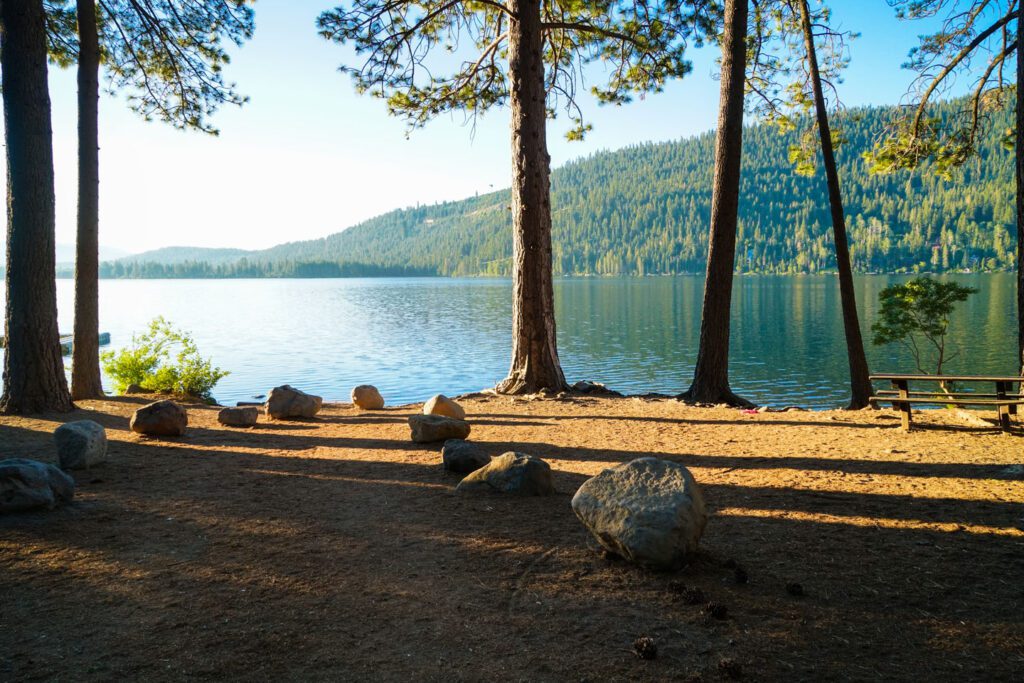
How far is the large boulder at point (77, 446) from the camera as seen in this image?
620 centimetres

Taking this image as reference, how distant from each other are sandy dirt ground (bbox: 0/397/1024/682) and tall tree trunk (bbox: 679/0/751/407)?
4204mm

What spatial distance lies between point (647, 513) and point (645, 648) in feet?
3.26

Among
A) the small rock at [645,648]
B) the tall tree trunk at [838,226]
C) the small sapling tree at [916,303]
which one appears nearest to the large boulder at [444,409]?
the small rock at [645,648]

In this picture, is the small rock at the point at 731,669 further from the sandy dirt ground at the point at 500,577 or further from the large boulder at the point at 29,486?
the large boulder at the point at 29,486

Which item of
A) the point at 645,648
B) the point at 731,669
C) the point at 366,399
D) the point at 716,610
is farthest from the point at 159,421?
the point at 731,669

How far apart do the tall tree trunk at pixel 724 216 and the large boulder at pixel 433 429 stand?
481 centimetres

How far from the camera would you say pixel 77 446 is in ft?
20.3

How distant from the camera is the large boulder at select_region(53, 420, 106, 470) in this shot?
6.20 meters

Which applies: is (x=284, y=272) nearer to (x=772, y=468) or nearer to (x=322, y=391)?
(x=322, y=391)

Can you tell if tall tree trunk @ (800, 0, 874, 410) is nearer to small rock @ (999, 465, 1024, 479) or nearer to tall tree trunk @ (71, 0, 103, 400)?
small rock @ (999, 465, 1024, 479)

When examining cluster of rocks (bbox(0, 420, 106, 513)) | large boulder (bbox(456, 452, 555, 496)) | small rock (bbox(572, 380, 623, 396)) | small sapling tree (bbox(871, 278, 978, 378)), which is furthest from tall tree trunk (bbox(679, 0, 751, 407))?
cluster of rocks (bbox(0, 420, 106, 513))

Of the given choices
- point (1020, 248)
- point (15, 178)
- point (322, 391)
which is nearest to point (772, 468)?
point (1020, 248)

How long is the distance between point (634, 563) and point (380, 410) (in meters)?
7.29

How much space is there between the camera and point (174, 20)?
469 inches
